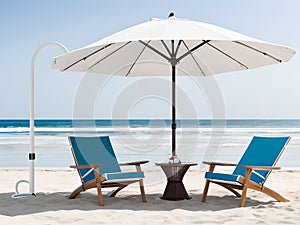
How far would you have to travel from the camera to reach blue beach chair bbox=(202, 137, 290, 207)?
475 centimetres

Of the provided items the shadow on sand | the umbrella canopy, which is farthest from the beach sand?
the umbrella canopy

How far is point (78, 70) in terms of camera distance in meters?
5.65

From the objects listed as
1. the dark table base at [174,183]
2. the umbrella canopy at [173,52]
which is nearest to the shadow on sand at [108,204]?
the dark table base at [174,183]

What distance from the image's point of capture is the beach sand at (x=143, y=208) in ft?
13.6

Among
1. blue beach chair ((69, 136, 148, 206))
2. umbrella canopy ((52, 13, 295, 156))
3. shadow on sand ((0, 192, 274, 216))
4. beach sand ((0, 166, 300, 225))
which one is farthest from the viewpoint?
blue beach chair ((69, 136, 148, 206))

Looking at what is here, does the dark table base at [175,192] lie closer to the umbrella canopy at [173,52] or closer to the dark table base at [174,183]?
the dark table base at [174,183]

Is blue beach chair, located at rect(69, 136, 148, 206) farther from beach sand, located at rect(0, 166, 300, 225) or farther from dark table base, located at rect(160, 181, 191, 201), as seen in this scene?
dark table base, located at rect(160, 181, 191, 201)

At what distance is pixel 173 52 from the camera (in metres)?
5.34

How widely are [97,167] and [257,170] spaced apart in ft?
5.26

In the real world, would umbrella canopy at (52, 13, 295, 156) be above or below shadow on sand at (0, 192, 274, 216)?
above

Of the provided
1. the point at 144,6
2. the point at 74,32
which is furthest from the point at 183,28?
the point at 74,32

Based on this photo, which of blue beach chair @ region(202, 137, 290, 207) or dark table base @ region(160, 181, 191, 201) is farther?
dark table base @ region(160, 181, 191, 201)

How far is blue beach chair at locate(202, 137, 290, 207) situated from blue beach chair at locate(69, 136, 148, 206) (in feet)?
2.68

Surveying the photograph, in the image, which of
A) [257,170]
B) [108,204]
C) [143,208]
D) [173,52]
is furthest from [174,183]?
[173,52]
